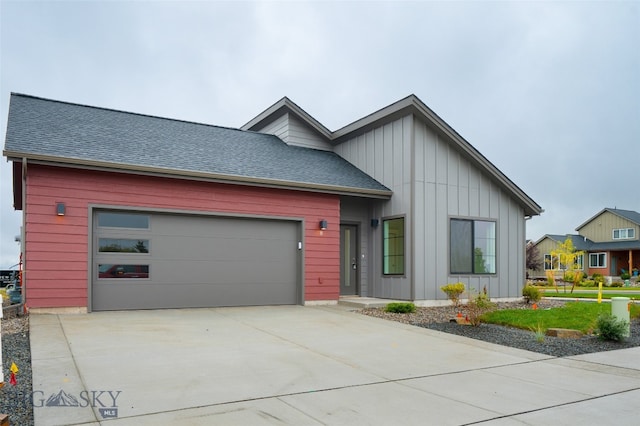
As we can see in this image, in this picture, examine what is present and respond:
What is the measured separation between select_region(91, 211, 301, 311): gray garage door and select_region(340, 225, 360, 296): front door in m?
1.85

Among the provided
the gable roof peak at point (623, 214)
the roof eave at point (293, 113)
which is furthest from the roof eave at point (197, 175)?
the gable roof peak at point (623, 214)

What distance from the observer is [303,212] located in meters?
12.3

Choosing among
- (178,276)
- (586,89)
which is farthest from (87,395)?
(586,89)

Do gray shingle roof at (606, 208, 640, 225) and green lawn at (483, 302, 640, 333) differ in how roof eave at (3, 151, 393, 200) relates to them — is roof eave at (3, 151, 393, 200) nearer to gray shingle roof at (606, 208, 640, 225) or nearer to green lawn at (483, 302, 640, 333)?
green lawn at (483, 302, 640, 333)

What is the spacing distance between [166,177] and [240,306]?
3468mm

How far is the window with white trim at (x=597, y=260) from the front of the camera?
40.1 metres

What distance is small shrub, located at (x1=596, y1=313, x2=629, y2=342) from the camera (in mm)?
7945

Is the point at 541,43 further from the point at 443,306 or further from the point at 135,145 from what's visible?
the point at 135,145

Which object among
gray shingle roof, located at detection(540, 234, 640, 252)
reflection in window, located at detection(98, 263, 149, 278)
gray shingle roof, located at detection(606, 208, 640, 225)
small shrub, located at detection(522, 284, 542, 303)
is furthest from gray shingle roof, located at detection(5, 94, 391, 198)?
gray shingle roof, located at detection(606, 208, 640, 225)

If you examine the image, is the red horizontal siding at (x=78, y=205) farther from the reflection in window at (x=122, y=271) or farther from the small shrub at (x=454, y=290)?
the small shrub at (x=454, y=290)

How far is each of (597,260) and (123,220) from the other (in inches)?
1630

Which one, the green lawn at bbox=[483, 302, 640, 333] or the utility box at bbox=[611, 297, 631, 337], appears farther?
the green lawn at bbox=[483, 302, 640, 333]

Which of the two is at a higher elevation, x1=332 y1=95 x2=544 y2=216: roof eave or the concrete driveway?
x1=332 y1=95 x2=544 y2=216: roof eave

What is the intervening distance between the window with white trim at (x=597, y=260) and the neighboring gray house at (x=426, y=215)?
30630 mm
